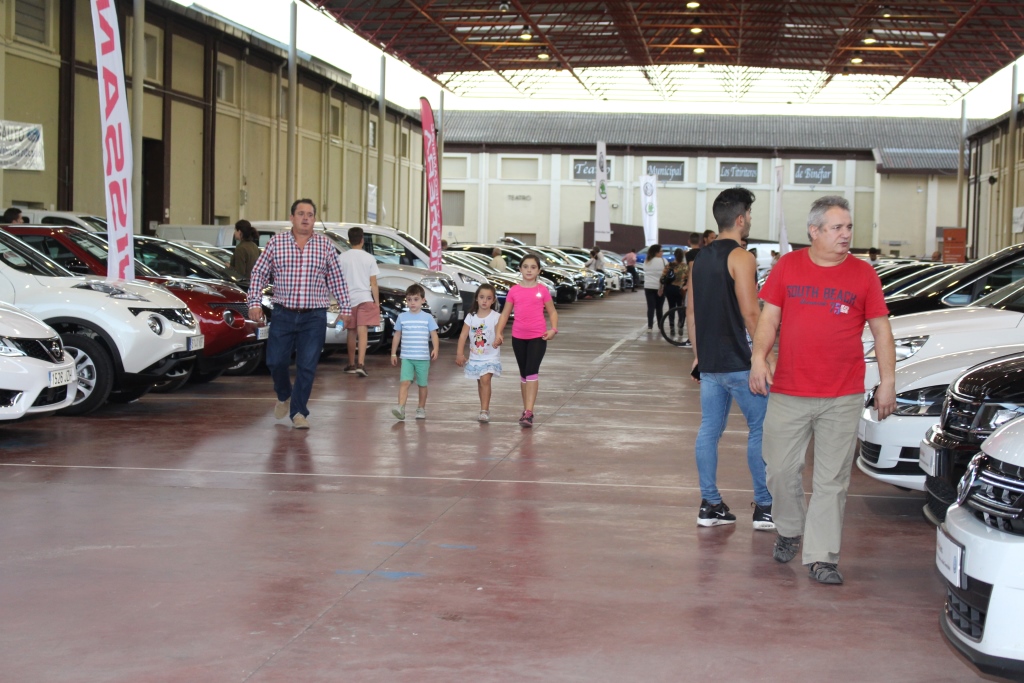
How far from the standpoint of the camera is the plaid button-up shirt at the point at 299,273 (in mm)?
10023

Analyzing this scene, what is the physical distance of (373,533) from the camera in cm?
639

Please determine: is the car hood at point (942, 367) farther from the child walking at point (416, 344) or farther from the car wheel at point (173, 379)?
the car wheel at point (173, 379)

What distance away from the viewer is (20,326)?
899cm

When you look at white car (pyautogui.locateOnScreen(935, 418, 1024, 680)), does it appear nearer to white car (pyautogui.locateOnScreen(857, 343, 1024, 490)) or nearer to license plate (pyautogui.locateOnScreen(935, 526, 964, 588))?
license plate (pyautogui.locateOnScreen(935, 526, 964, 588))

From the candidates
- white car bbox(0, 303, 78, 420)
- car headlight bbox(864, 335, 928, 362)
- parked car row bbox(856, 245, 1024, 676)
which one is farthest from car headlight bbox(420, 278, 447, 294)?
car headlight bbox(864, 335, 928, 362)

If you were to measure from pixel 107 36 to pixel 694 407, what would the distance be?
7.30 m

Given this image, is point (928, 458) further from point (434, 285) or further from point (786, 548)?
point (434, 285)

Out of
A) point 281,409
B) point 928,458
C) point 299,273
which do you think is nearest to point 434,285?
point 281,409

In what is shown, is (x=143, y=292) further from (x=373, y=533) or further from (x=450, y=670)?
(x=450, y=670)

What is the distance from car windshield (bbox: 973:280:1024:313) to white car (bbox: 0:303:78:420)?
7109 mm

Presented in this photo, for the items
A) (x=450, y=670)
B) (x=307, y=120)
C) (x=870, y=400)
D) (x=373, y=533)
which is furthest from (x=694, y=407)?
(x=307, y=120)

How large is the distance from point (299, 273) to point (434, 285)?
9575 millimetres

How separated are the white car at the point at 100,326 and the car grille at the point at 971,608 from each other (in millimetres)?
8117


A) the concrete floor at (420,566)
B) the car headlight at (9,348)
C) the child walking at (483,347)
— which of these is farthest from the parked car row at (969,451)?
the car headlight at (9,348)
